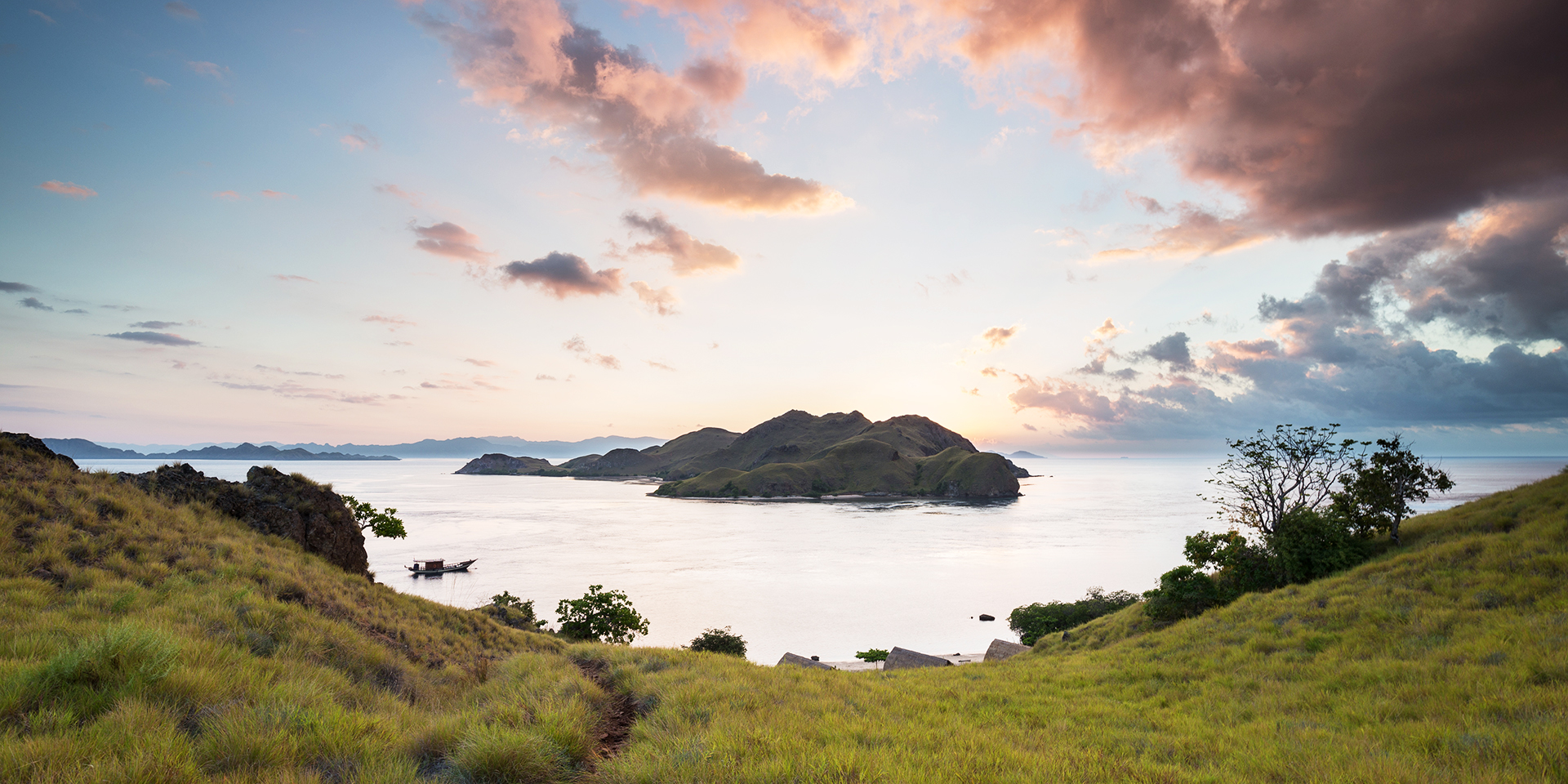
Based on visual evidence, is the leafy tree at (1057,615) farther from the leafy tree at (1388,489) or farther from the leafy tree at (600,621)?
the leafy tree at (600,621)

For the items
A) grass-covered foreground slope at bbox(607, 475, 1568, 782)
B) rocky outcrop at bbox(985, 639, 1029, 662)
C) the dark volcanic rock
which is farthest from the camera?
rocky outcrop at bbox(985, 639, 1029, 662)

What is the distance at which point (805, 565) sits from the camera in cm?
9756

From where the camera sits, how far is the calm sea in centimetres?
6500

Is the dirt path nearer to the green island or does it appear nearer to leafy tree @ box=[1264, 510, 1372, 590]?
the green island

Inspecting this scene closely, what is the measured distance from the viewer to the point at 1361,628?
14.5m

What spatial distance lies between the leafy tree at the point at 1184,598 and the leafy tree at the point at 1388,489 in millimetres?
6062

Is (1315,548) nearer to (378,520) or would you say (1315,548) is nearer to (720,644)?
(720,644)

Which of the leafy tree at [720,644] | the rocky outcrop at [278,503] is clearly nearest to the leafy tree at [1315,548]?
the leafy tree at [720,644]

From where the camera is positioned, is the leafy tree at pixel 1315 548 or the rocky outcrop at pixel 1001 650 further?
the rocky outcrop at pixel 1001 650

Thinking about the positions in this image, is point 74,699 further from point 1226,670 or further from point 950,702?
point 1226,670

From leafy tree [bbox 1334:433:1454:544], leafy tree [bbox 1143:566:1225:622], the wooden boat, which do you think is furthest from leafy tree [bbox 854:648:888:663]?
the wooden boat

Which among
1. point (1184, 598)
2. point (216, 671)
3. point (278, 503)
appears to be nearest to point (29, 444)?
point (278, 503)

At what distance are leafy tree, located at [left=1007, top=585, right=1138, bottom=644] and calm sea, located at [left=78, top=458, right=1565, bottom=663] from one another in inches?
288

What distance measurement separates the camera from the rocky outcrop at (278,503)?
63.3 ft
